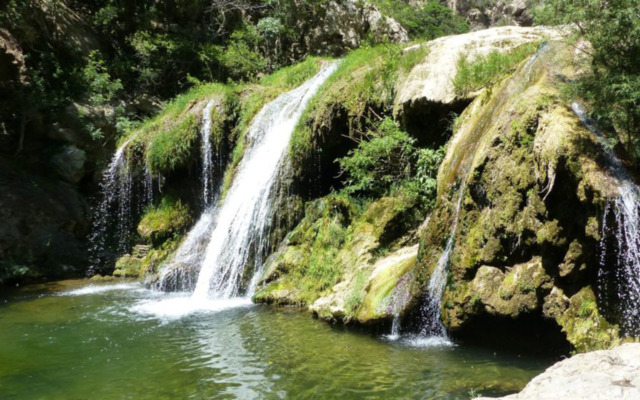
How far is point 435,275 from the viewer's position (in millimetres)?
6590

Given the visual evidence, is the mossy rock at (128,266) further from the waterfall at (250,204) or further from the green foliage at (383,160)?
the green foliage at (383,160)

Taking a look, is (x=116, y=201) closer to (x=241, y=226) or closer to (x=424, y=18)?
(x=241, y=226)

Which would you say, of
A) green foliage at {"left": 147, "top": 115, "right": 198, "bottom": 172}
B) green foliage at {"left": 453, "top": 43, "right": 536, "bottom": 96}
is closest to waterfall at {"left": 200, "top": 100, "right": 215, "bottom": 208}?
green foliage at {"left": 147, "top": 115, "right": 198, "bottom": 172}

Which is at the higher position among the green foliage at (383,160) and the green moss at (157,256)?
the green foliage at (383,160)

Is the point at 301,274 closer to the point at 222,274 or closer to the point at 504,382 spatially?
the point at 222,274

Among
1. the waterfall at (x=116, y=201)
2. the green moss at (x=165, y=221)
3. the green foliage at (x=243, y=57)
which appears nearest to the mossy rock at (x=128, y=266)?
the green moss at (x=165, y=221)

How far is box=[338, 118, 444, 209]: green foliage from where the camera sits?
907 centimetres

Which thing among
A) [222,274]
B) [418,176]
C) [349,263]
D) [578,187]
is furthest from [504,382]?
[222,274]

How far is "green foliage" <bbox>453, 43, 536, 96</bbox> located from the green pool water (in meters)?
4.61

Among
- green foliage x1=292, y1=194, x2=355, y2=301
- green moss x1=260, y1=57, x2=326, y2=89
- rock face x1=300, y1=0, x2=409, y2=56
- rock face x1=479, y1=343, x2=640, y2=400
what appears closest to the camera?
rock face x1=479, y1=343, x2=640, y2=400

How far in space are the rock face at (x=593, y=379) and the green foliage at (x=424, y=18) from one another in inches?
710

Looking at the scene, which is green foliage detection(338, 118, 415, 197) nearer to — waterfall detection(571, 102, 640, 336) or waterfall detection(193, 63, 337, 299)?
waterfall detection(193, 63, 337, 299)

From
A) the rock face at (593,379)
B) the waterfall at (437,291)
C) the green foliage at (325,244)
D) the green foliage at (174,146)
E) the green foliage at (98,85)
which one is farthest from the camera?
the green foliage at (98,85)

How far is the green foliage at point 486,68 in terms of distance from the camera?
836 cm
